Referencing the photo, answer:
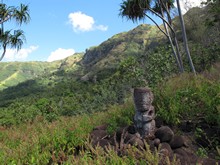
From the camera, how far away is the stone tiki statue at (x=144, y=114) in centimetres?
531

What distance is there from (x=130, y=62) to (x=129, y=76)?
123cm

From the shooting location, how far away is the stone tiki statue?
5309mm

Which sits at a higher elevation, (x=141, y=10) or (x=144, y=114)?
(x=141, y=10)

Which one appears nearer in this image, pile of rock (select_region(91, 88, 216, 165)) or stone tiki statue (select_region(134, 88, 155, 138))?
pile of rock (select_region(91, 88, 216, 165))

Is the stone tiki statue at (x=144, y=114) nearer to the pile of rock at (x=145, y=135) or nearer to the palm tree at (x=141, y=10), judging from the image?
the pile of rock at (x=145, y=135)

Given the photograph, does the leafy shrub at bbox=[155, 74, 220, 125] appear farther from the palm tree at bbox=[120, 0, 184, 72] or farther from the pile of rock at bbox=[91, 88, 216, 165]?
the palm tree at bbox=[120, 0, 184, 72]

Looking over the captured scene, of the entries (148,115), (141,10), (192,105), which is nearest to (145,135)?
(148,115)

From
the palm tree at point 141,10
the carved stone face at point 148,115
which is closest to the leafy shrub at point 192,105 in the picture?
the carved stone face at point 148,115

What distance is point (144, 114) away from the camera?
17.8 feet

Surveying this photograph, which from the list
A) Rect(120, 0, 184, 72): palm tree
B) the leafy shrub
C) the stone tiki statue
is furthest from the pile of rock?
Rect(120, 0, 184, 72): palm tree

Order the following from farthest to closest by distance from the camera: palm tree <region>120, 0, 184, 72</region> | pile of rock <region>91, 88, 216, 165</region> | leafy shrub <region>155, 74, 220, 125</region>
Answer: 1. palm tree <region>120, 0, 184, 72</region>
2. leafy shrub <region>155, 74, 220, 125</region>
3. pile of rock <region>91, 88, 216, 165</region>

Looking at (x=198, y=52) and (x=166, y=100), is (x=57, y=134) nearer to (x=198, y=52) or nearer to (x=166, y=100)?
(x=166, y=100)

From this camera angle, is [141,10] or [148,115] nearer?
[148,115]

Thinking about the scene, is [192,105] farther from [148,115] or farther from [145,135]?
[145,135]
